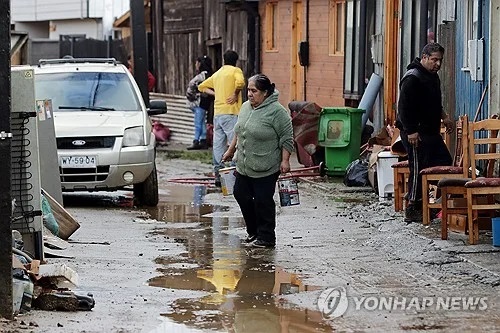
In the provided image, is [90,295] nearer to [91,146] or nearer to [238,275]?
[238,275]

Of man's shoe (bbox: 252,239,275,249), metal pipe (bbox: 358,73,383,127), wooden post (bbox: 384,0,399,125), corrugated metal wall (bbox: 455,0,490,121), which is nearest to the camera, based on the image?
man's shoe (bbox: 252,239,275,249)

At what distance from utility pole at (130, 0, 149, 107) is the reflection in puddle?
10070 mm

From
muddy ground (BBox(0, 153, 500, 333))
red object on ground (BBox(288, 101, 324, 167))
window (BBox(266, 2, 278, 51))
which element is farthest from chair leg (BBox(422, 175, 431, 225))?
window (BBox(266, 2, 278, 51))

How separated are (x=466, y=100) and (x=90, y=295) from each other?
6.57 meters

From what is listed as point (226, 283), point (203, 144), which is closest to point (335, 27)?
point (203, 144)

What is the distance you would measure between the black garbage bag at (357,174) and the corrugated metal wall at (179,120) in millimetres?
11685

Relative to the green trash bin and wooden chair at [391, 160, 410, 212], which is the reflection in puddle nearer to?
wooden chair at [391, 160, 410, 212]

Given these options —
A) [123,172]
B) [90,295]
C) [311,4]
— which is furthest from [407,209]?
[311,4]

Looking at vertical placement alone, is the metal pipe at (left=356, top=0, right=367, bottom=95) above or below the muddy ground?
above

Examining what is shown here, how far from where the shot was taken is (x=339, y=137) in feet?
60.4

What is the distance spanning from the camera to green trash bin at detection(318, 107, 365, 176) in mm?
18312

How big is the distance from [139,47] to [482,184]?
14.1 metres

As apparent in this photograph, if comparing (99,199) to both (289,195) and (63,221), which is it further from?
(289,195)

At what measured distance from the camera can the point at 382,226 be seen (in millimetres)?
13180
